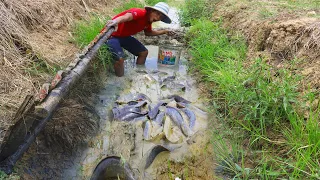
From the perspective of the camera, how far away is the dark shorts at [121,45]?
16.0ft

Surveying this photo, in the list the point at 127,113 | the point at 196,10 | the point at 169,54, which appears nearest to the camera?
the point at 127,113

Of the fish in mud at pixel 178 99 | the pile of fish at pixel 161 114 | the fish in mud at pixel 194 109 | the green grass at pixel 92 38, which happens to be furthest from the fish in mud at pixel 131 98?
the green grass at pixel 92 38

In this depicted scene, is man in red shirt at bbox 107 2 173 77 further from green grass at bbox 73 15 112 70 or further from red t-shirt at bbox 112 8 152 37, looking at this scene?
green grass at bbox 73 15 112 70

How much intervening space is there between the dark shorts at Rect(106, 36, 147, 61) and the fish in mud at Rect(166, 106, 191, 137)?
1.64 metres

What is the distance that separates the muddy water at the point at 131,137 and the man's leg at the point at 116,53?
8.6 inches

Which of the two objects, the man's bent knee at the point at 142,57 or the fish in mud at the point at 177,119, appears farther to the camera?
the man's bent knee at the point at 142,57

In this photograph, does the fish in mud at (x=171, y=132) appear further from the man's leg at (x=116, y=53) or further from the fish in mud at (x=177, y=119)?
the man's leg at (x=116, y=53)

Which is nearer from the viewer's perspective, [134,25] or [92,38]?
[92,38]

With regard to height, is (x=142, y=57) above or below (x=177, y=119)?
above

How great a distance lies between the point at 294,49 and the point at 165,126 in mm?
2108

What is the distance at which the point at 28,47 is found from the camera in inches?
153

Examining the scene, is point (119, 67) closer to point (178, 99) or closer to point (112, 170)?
point (178, 99)

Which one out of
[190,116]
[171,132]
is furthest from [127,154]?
[190,116]

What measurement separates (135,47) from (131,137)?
251 centimetres
